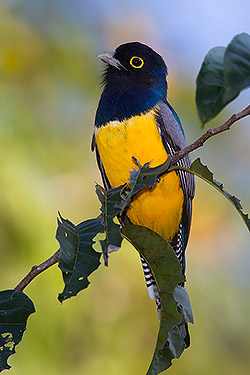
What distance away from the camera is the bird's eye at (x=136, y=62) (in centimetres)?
345

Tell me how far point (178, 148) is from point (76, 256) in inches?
60.7

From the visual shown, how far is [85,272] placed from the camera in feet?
5.73

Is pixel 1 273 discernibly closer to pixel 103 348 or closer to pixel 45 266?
pixel 103 348

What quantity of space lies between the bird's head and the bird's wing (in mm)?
198

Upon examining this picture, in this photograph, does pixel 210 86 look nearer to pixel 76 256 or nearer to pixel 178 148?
pixel 76 256

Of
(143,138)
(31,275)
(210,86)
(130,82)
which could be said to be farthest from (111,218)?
(130,82)

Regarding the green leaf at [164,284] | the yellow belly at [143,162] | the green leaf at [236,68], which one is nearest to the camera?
the green leaf at [236,68]

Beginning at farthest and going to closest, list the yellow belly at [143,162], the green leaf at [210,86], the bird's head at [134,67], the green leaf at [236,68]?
1. the bird's head at [134,67]
2. the yellow belly at [143,162]
3. the green leaf at [210,86]
4. the green leaf at [236,68]

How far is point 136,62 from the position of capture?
346 cm

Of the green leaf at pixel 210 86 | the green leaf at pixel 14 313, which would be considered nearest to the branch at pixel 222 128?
the green leaf at pixel 210 86

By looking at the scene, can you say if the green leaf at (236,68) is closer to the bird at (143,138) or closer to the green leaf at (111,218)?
the green leaf at (111,218)

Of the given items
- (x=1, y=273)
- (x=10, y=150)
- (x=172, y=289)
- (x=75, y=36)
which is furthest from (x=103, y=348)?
(x=75, y=36)

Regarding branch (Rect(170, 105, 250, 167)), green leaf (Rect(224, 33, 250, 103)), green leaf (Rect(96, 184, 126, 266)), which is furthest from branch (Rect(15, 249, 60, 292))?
green leaf (Rect(224, 33, 250, 103))

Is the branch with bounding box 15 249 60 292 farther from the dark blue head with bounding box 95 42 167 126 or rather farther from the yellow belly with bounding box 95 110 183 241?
the dark blue head with bounding box 95 42 167 126
